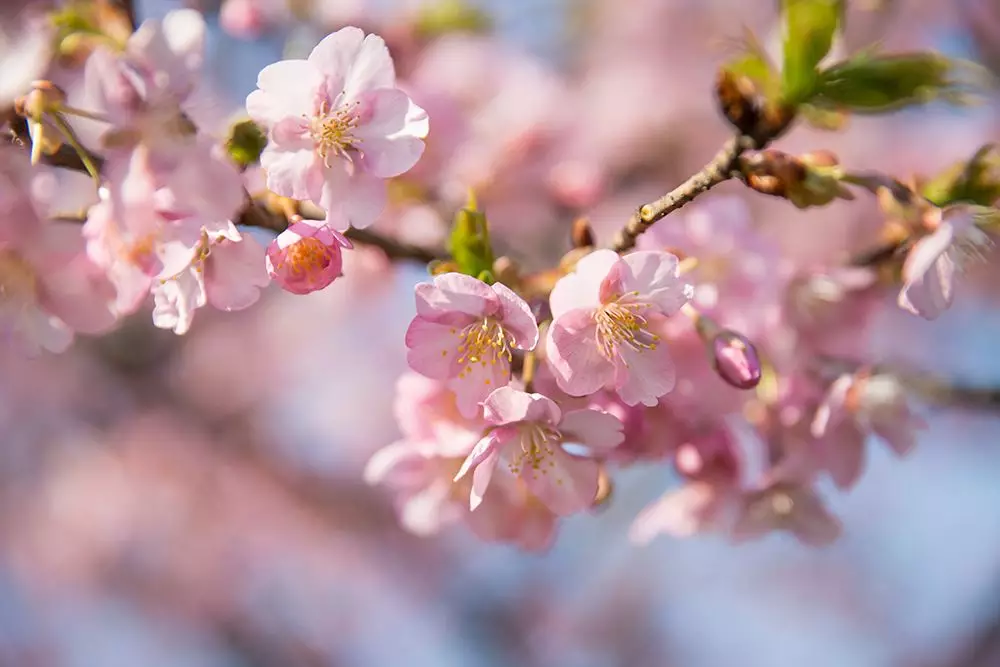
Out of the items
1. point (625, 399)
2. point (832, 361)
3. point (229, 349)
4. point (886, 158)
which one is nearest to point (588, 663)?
point (229, 349)

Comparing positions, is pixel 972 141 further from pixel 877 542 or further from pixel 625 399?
pixel 625 399

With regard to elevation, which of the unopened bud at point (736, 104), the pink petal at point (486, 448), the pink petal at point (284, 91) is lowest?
the pink petal at point (486, 448)

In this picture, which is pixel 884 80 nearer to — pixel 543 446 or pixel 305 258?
pixel 543 446

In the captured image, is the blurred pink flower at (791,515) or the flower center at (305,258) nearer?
the flower center at (305,258)

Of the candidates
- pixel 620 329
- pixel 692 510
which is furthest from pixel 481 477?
pixel 692 510

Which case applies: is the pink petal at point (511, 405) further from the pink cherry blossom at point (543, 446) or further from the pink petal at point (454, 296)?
the pink petal at point (454, 296)

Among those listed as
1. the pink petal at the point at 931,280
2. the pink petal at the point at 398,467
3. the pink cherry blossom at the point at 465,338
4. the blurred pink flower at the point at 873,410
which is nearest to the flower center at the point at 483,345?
the pink cherry blossom at the point at 465,338

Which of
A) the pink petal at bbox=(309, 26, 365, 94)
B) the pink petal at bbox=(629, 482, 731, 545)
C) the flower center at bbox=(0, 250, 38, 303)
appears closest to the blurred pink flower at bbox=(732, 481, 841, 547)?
the pink petal at bbox=(629, 482, 731, 545)
